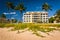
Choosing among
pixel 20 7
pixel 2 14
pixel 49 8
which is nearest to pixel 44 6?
pixel 49 8

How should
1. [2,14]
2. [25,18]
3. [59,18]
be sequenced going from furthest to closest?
[25,18], [2,14], [59,18]

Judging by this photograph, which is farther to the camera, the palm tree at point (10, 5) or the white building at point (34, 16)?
the white building at point (34, 16)

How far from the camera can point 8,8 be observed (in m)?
45.1

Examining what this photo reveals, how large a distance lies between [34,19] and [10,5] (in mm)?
37058

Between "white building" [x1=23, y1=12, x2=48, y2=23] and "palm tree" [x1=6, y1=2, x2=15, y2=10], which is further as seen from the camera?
"white building" [x1=23, y1=12, x2=48, y2=23]

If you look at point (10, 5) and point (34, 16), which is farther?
point (34, 16)

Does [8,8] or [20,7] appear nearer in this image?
[20,7]

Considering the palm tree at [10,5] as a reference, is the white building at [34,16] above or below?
below

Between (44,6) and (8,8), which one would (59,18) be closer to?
(44,6)

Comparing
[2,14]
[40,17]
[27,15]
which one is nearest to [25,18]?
[27,15]

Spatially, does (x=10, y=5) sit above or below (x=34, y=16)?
above

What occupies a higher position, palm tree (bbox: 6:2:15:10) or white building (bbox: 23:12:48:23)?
palm tree (bbox: 6:2:15:10)

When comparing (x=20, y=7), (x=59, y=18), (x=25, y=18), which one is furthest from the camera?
(x=25, y=18)

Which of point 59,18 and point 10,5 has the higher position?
point 10,5
